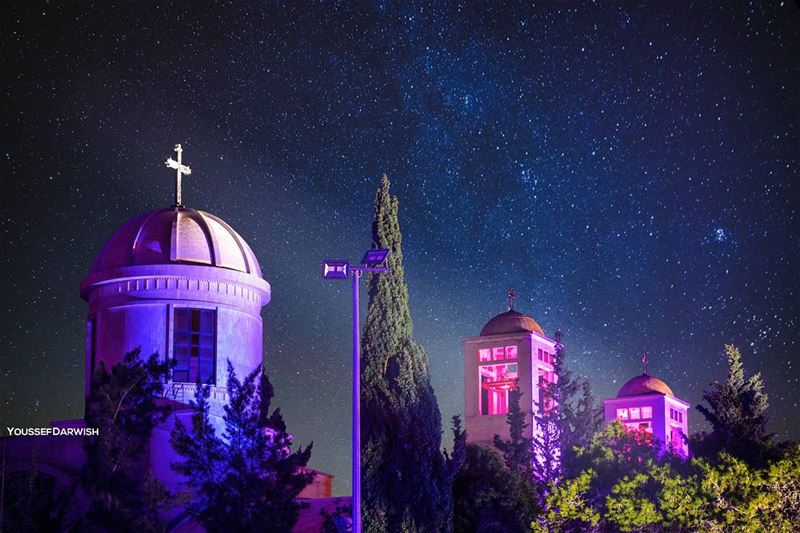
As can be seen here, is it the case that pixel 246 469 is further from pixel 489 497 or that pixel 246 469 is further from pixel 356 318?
pixel 489 497

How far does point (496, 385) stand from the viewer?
44.8m

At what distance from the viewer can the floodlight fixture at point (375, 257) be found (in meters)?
19.4

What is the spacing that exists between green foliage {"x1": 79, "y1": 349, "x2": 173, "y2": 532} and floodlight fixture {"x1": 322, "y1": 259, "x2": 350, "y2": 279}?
540 centimetres

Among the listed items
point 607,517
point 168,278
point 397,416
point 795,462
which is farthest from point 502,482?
point 168,278

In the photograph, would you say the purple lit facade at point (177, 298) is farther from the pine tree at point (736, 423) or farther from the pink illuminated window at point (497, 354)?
the pink illuminated window at point (497, 354)

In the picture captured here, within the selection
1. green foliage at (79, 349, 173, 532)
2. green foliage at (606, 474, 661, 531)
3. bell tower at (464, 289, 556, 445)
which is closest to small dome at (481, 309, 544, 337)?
bell tower at (464, 289, 556, 445)

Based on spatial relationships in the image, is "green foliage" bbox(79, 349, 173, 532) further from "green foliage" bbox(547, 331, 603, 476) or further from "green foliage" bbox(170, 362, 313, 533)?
"green foliage" bbox(547, 331, 603, 476)

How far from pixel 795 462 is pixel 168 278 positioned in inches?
607

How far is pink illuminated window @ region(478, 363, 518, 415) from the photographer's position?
44469 mm

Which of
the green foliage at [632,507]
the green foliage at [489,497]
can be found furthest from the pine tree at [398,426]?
the green foliage at [632,507]

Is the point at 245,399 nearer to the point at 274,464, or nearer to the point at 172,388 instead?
the point at 274,464

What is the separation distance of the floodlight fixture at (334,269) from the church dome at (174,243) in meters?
9.67

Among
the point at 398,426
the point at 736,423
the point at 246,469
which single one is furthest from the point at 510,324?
the point at 246,469

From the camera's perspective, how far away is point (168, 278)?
27.9 metres
